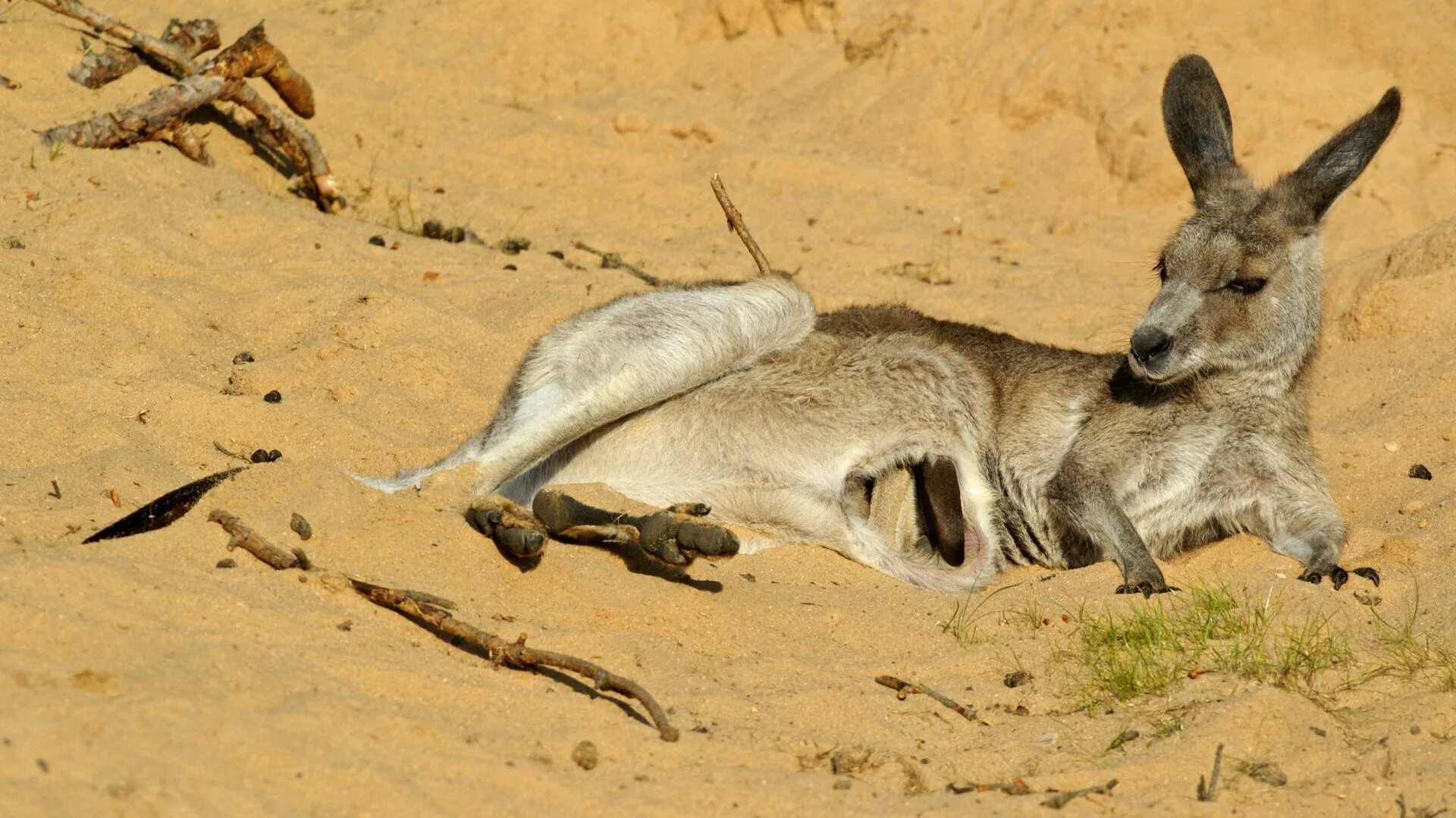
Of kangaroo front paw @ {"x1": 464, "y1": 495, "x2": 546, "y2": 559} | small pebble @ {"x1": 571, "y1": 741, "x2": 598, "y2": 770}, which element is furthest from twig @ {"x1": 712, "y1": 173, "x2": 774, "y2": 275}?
small pebble @ {"x1": 571, "y1": 741, "x2": 598, "y2": 770}

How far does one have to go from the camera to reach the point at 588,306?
6.82 m

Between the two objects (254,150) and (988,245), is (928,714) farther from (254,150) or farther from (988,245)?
(254,150)

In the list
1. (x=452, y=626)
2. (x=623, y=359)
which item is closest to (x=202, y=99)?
A: (x=623, y=359)

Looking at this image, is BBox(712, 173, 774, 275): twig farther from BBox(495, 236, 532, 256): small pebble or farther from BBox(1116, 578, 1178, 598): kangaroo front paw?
BBox(1116, 578, 1178, 598): kangaroo front paw

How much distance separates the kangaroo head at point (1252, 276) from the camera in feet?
17.4

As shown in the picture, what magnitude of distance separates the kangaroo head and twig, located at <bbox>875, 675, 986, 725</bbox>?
194 centimetres

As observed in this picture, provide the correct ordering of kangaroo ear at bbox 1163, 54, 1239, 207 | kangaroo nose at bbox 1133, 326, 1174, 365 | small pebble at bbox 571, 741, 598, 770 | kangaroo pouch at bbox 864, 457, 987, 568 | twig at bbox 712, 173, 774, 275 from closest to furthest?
small pebble at bbox 571, 741, 598, 770 → kangaroo nose at bbox 1133, 326, 1174, 365 → kangaroo pouch at bbox 864, 457, 987, 568 → kangaroo ear at bbox 1163, 54, 1239, 207 → twig at bbox 712, 173, 774, 275

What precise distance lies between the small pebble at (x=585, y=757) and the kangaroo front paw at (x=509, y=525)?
3.33 ft

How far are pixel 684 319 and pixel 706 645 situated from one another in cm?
169

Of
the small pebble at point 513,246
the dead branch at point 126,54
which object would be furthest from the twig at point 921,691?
the dead branch at point 126,54

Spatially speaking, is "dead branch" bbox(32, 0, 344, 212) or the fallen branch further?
"dead branch" bbox(32, 0, 344, 212)

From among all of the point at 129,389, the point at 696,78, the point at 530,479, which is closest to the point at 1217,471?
the point at 530,479

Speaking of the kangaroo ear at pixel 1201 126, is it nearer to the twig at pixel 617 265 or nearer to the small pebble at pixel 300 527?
the twig at pixel 617 265

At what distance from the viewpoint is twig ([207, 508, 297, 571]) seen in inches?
153
